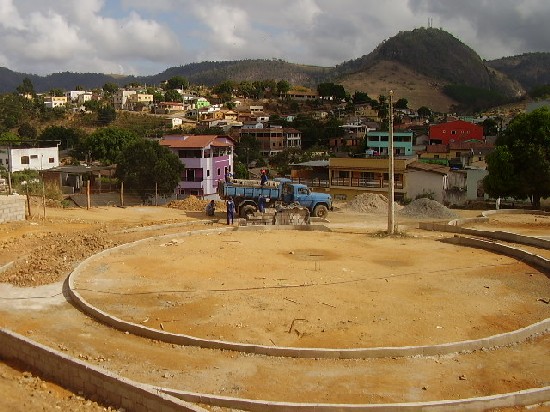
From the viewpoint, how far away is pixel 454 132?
77.4m

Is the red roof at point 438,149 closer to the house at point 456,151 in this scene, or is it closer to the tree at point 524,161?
the house at point 456,151

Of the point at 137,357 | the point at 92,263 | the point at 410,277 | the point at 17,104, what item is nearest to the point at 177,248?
the point at 92,263

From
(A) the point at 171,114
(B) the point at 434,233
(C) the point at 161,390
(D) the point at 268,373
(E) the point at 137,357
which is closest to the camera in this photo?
(C) the point at 161,390

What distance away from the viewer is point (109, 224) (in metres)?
25.1

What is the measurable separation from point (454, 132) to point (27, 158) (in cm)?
5439

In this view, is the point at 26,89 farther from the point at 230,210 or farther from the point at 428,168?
the point at 230,210

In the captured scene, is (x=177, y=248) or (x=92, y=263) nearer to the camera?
(x=92, y=263)

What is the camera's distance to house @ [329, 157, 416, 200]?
1555 inches

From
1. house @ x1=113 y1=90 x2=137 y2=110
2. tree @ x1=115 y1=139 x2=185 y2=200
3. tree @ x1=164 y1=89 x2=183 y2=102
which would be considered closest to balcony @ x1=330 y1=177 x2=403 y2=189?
tree @ x1=115 y1=139 x2=185 y2=200

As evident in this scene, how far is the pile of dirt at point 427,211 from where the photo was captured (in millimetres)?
28484

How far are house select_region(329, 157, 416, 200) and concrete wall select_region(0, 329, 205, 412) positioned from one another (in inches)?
1249

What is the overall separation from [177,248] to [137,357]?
978 cm

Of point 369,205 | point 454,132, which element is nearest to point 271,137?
point 454,132

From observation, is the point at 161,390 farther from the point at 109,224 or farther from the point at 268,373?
the point at 109,224
